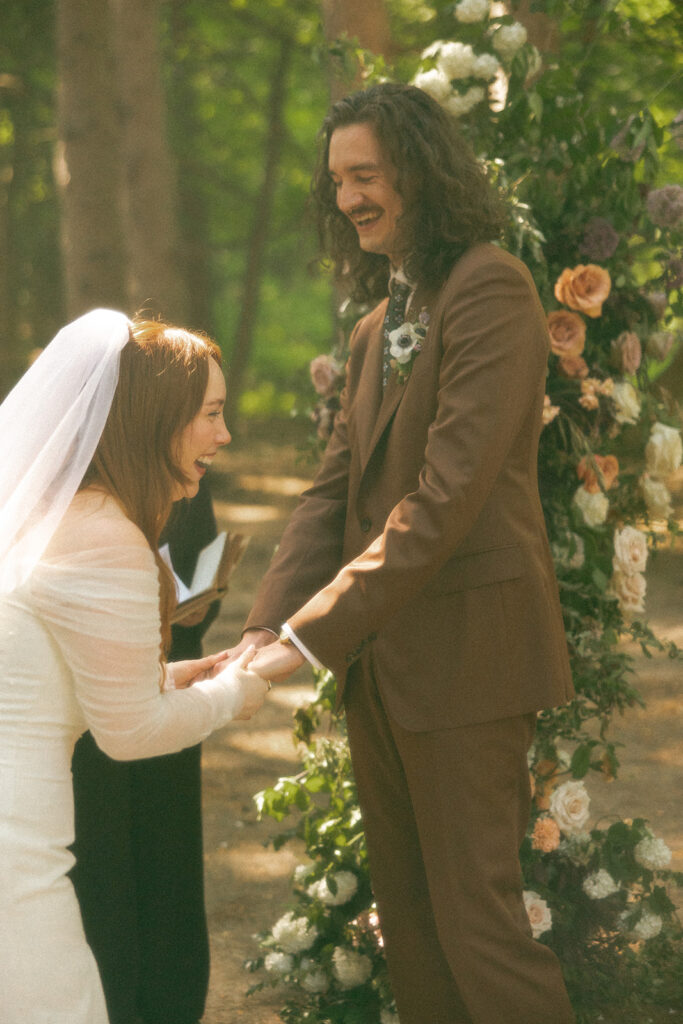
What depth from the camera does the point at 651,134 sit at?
311cm

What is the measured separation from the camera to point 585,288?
3137mm

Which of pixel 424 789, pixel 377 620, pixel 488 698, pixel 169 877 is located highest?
pixel 377 620

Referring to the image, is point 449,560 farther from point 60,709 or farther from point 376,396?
point 60,709

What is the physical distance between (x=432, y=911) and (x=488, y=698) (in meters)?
0.64

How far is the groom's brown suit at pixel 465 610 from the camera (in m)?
2.48

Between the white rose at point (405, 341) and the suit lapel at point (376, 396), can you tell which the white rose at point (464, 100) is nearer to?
the suit lapel at point (376, 396)

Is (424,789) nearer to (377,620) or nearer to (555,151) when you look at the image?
(377,620)

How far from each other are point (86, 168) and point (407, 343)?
5989mm

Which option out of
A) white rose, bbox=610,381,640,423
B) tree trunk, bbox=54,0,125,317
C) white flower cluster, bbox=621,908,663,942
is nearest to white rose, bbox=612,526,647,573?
white rose, bbox=610,381,640,423

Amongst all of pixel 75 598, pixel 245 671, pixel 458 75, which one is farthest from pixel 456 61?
pixel 75 598

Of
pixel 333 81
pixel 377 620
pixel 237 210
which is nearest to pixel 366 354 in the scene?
pixel 377 620

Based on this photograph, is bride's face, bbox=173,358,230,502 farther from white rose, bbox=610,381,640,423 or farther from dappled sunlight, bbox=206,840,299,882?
dappled sunlight, bbox=206,840,299,882

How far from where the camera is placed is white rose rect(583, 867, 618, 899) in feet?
10.7

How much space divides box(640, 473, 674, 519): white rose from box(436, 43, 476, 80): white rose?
1.22 meters
